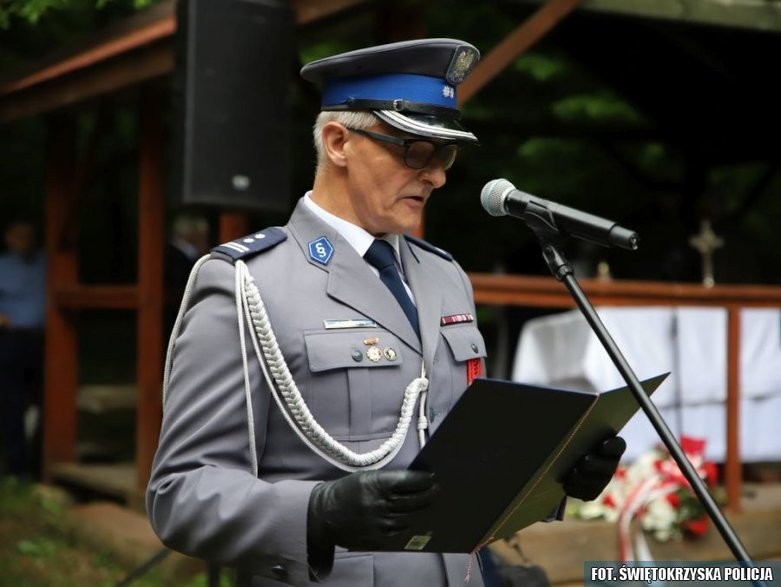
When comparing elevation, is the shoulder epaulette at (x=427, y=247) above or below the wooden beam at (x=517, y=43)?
below

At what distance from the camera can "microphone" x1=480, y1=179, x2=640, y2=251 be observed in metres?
2.21

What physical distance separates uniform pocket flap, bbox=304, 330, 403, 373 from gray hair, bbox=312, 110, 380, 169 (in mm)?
358

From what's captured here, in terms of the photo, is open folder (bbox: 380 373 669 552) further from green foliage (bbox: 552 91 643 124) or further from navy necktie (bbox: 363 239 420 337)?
green foliage (bbox: 552 91 643 124)

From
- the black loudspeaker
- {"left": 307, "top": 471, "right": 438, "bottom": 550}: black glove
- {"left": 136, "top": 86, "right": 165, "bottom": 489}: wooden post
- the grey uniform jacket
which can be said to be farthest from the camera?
{"left": 136, "top": 86, "right": 165, "bottom": 489}: wooden post

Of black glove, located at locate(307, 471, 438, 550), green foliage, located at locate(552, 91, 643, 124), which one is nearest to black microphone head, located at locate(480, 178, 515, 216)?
black glove, located at locate(307, 471, 438, 550)

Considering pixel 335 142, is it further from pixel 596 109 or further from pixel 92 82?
pixel 596 109

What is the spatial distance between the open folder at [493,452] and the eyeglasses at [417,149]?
1.82 ft

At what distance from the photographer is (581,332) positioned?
6.54 metres

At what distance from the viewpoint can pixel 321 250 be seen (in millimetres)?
2447

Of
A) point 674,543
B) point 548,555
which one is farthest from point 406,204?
point 674,543

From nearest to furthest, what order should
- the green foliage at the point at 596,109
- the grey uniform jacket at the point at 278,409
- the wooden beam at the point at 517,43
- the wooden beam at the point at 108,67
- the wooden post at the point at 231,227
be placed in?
the grey uniform jacket at the point at 278,409
the wooden beam at the point at 517,43
the wooden beam at the point at 108,67
the wooden post at the point at 231,227
the green foliage at the point at 596,109

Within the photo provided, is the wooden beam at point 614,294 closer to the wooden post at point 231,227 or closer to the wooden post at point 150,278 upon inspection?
the wooden post at point 231,227

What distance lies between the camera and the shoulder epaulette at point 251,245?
2359 mm

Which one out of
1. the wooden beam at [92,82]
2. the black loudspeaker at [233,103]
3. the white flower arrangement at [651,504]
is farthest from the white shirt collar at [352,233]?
the wooden beam at [92,82]
